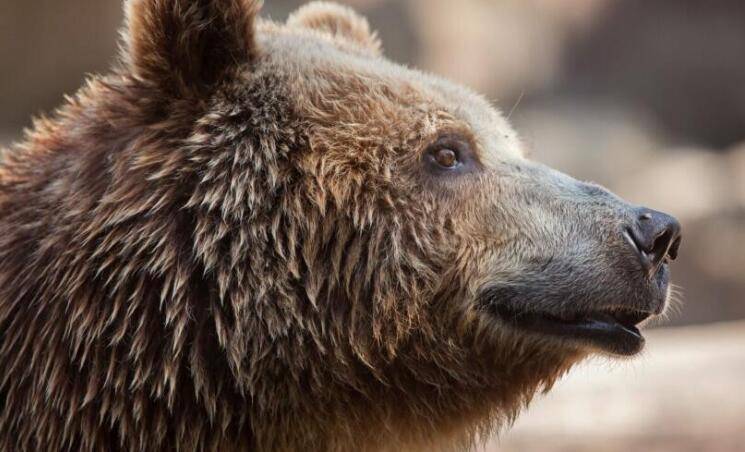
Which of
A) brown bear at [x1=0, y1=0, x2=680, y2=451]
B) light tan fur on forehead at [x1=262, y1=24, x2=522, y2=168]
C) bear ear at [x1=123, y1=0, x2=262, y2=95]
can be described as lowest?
brown bear at [x1=0, y1=0, x2=680, y2=451]

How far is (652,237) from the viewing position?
3.32 meters

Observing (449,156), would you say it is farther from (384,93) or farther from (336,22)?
(336,22)

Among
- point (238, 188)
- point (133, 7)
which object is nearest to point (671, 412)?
point (238, 188)

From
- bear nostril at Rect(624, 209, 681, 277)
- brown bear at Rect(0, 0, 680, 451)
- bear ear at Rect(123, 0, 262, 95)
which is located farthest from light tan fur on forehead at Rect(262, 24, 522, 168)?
bear nostril at Rect(624, 209, 681, 277)

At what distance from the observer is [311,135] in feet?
10.8

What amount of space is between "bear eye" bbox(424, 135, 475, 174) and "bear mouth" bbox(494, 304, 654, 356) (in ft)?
1.68

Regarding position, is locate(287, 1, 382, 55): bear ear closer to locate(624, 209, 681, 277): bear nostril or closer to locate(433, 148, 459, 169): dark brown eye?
locate(433, 148, 459, 169): dark brown eye

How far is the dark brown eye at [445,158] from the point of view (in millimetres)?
3455

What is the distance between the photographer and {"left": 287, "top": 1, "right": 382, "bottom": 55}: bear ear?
4.40 metres

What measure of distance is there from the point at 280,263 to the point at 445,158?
714mm

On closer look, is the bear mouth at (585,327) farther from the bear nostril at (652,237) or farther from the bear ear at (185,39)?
the bear ear at (185,39)

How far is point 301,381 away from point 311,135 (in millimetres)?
811

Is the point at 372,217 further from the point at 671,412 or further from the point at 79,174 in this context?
the point at 671,412

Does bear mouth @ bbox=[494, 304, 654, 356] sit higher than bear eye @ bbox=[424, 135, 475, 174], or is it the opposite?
bear eye @ bbox=[424, 135, 475, 174]
